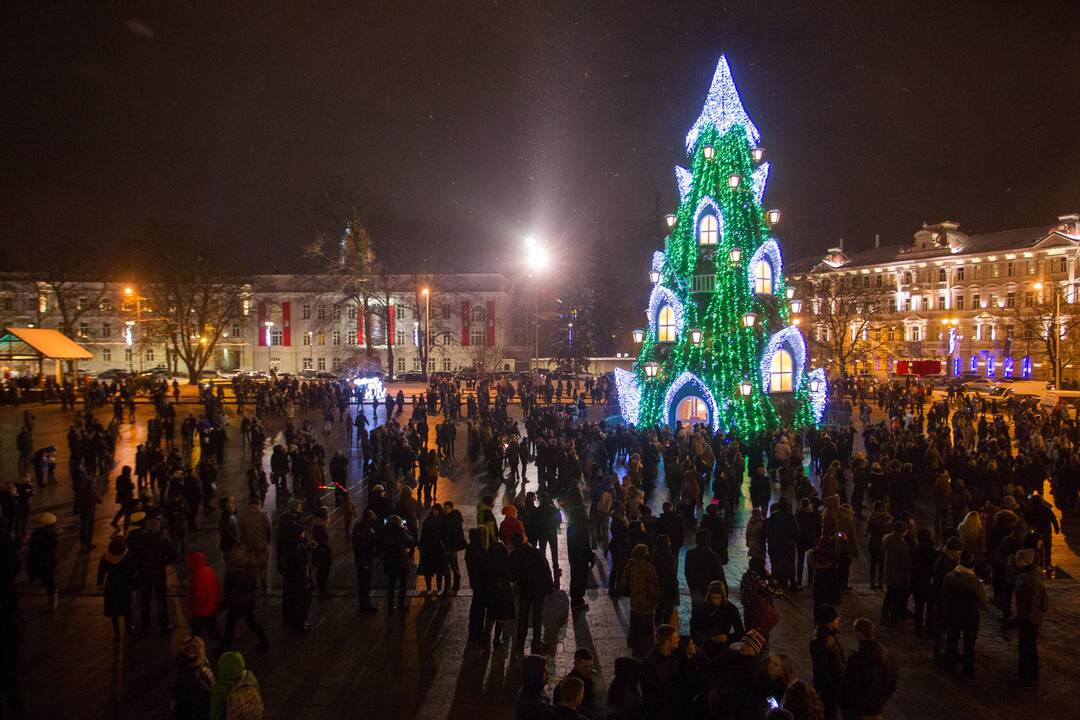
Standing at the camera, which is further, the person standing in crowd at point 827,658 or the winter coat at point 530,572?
the winter coat at point 530,572

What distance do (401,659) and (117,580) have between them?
344 cm

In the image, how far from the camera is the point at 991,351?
202ft

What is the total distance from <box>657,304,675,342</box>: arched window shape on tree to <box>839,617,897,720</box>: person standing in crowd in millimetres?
19820

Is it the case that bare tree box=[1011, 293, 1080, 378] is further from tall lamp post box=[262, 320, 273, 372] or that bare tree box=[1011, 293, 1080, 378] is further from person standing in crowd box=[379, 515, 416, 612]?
tall lamp post box=[262, 320, 273, 372]

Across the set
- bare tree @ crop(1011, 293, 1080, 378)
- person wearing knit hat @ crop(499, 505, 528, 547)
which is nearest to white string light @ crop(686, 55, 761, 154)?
person wearing knit hat @ crop(499, 505, 528, 547)

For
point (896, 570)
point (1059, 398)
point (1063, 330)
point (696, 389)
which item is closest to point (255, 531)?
point (896, 570)

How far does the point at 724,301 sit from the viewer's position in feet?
75.9

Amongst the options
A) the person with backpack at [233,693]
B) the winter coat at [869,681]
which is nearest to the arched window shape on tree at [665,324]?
the winter coat at [869,681]

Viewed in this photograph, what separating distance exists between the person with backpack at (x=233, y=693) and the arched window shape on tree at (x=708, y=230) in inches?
835

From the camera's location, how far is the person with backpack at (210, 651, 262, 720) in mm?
4840

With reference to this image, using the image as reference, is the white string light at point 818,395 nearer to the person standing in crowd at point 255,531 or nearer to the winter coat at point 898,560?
the winter coat at point 898,560

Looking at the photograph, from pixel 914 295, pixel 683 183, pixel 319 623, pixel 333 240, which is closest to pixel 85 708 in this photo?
pixel 319 623

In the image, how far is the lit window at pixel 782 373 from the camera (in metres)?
24.0

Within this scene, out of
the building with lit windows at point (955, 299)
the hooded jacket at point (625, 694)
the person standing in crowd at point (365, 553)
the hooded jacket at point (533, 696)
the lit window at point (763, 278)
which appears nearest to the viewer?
the hooded jacket at point (533, 696)
